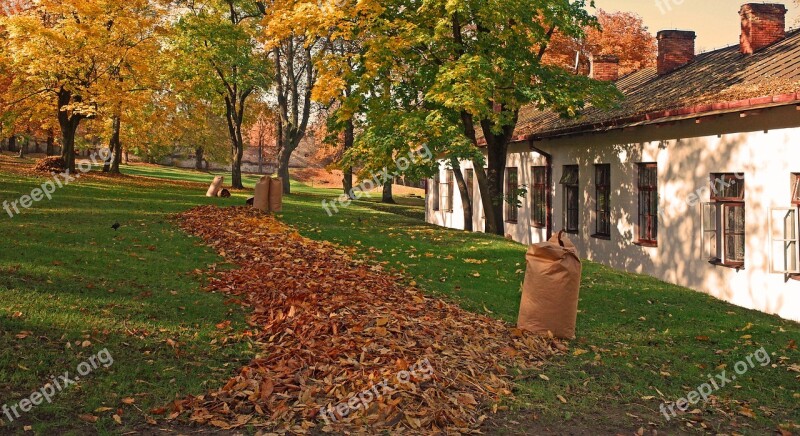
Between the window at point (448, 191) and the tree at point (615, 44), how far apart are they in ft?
48.5

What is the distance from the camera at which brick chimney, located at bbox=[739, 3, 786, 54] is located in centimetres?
1789

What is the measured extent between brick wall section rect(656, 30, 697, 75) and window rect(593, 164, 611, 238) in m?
4.83

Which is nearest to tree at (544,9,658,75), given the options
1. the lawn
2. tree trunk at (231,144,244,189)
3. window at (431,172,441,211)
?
window at (431,172,441,211)

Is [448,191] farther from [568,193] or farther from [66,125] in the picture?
[66,125]

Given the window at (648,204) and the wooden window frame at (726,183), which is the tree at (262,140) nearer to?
the window at (648,204)

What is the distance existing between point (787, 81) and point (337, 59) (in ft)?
37.0

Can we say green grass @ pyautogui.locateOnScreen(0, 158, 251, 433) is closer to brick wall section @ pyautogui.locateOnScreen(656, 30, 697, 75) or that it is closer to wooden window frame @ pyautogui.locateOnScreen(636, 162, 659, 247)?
wooden window frame @ pyautogui.locateOnScreen(636, 162, 659, 247)

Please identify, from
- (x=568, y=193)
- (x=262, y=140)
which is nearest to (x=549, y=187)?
(x=568, y=193)

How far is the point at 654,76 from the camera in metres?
22.8

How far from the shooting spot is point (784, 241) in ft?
41.4

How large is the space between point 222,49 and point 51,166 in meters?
9.55

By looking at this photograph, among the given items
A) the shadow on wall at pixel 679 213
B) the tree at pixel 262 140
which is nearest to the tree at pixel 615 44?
the shadow on wall at pixel 679 213

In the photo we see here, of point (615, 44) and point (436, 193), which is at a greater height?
point (615, 44)

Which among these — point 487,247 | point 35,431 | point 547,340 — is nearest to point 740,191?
point 487,247
